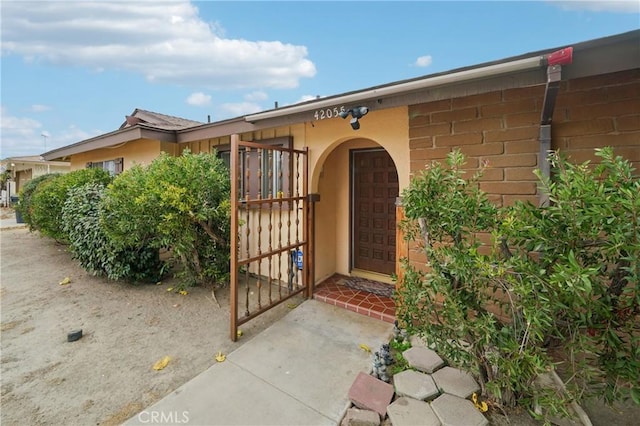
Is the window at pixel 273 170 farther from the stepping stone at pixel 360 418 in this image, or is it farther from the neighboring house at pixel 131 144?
the stepping stone at pixel 360 418

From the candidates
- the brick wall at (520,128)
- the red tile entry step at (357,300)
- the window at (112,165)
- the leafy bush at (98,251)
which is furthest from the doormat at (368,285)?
the window at (112,165)

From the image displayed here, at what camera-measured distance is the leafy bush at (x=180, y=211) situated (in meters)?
4.36

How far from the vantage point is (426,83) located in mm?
2773

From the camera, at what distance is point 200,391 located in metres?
2.61

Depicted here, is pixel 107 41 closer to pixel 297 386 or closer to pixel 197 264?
pixel 197 264

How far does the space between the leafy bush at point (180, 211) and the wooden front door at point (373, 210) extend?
256 centimetres

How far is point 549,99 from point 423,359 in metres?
2.81

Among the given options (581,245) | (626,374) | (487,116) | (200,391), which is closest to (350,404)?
(200,391)

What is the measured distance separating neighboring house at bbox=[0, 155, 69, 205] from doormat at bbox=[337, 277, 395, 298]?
22383mm

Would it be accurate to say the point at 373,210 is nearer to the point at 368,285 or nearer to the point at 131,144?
the point at 368,285

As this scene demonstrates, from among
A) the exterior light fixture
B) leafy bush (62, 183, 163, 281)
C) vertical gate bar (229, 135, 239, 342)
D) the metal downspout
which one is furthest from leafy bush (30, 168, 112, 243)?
the metal downspout

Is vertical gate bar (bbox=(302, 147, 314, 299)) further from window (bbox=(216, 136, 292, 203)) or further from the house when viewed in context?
window (bbox=(216, 136, 292, 203))

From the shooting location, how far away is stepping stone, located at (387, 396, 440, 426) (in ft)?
7.16

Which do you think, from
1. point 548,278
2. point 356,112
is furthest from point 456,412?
point 356,112
